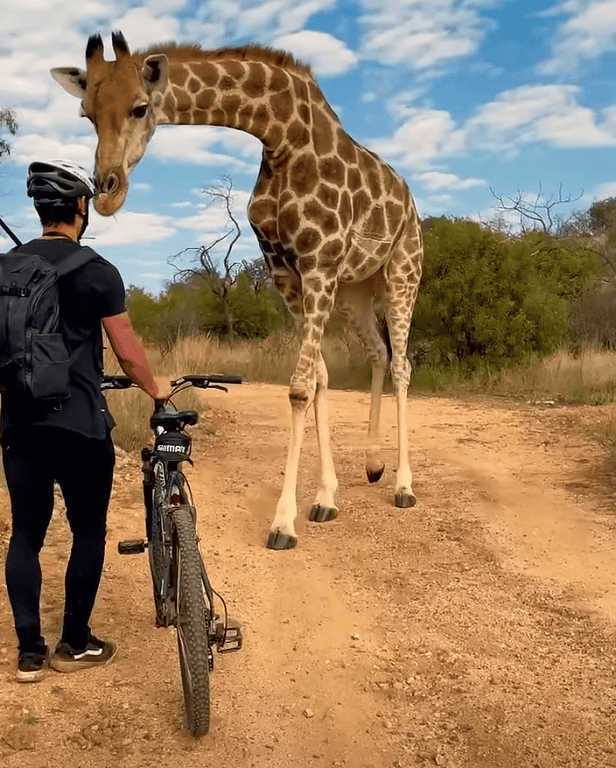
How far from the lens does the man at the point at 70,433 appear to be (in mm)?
2689

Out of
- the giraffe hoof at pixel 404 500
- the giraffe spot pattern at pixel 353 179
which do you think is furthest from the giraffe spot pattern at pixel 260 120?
the giraffe hoof at pixel 404 500

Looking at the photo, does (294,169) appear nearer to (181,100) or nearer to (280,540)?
(181,100)

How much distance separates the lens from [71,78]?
4.17 m

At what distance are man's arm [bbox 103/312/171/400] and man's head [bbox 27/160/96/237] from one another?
44cm

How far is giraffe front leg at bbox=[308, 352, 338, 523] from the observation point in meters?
4.98

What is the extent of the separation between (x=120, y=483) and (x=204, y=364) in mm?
6212

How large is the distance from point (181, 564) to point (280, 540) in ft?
6.42

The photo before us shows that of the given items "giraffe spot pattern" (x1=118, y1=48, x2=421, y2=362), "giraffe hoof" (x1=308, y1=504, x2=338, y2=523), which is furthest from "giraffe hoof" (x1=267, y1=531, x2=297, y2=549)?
"giraffe spot pattern" (x1=118, y1=48, x2=421, y2=362)

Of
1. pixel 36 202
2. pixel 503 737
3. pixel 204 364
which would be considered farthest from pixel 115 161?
pixel 204 364

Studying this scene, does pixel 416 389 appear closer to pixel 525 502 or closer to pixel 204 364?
pixel 204 364

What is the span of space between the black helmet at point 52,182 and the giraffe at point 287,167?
3.75 feet

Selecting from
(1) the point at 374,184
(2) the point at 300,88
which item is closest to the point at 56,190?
(2) the point at 300,88

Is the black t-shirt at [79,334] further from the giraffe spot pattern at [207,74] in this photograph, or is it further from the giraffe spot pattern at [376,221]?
the giraffe spot pattern at [376,221]

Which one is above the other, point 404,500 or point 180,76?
point 180,76
